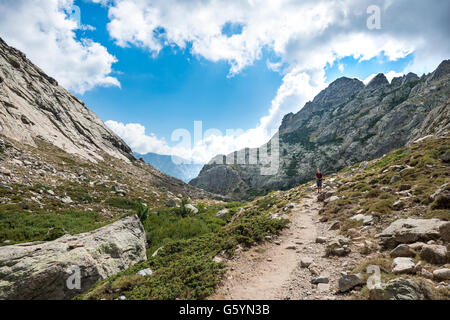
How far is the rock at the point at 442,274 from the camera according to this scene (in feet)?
14.4

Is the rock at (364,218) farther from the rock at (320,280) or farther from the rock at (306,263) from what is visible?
the rock at (320,280)

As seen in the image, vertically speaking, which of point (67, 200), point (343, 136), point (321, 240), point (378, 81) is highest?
point (378, 81)

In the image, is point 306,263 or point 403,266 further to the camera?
point 306,263

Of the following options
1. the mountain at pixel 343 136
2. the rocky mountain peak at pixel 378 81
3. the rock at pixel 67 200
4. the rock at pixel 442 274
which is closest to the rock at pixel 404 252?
the rock at pixel 442 274

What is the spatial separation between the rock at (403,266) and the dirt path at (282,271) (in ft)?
5.12

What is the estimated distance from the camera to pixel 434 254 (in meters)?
5.09

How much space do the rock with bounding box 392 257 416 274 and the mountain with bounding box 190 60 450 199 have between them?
35123 millimetres

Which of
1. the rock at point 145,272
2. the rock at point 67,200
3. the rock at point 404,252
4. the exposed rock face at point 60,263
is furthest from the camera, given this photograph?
the rock at point 67,200

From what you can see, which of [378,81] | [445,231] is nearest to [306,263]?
[445,231]

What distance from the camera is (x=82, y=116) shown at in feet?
200

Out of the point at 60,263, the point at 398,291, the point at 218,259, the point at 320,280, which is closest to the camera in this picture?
the point at 398,291

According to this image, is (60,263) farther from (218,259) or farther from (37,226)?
(37,226)

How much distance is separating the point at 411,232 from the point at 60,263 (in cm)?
1390
